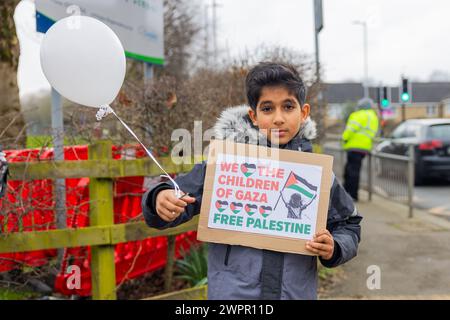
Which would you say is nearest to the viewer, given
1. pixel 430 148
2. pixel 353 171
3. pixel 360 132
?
pixel 353 171

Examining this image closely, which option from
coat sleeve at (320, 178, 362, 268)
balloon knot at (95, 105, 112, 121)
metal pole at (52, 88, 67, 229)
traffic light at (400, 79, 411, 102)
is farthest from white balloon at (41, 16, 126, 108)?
traffic light at (400, 79, 411, 102)

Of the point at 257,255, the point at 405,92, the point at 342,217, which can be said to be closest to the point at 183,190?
the point at 257,255

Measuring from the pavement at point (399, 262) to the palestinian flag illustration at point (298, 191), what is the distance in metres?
2.23

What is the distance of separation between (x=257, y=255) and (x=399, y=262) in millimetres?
3516

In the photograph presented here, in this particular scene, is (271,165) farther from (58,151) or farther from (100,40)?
(58,151)

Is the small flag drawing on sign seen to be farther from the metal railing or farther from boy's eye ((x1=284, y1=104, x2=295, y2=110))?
the metal railing

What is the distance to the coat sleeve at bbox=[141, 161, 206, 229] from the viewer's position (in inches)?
79.5

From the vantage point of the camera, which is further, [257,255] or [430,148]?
[430,148]

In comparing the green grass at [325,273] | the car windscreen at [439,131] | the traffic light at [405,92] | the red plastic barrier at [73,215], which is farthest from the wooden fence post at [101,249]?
the traffic light at [405,92]

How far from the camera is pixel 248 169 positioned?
84.0 inches

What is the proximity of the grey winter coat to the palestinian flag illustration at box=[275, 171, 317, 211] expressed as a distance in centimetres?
12

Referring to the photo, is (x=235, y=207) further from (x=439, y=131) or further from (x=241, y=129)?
(x=439, y=131)

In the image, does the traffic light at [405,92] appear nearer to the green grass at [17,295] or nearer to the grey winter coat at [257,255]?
the green grass at [17,295]

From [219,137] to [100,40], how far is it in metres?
Answer: 0.64
